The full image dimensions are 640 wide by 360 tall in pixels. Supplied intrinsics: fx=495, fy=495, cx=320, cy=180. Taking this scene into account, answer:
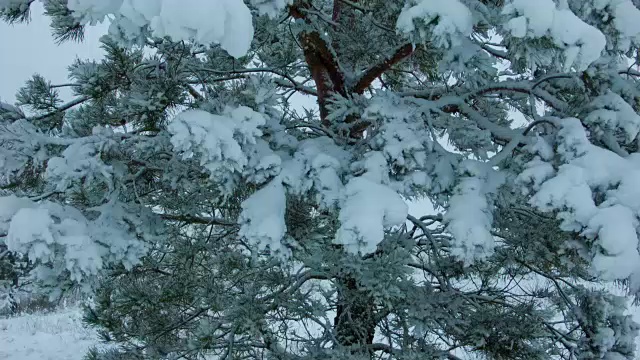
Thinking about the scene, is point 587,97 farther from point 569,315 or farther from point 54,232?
point 54,232

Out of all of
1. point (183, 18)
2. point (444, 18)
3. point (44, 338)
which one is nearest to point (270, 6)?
point (183, 18)

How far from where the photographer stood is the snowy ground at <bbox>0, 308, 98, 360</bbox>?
775 cm

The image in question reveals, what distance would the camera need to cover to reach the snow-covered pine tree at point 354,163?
4.92ft

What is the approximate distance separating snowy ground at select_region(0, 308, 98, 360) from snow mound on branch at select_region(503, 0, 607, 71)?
708 cm

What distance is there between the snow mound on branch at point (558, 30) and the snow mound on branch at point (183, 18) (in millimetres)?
755

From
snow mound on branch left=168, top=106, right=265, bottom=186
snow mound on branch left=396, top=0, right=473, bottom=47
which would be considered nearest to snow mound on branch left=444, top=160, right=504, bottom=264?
snow mound on branch left=396, top=0, right=473, bottom=47

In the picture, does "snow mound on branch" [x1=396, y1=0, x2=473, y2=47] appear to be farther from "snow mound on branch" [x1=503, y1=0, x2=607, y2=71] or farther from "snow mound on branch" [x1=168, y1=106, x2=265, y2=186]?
"snow mound on branch" [x1=168, y1=106, x2=265, y2=186]

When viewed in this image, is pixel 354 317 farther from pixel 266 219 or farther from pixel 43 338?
pixel 43 338

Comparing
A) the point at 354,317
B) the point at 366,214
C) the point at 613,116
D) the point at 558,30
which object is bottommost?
the point at 366,214

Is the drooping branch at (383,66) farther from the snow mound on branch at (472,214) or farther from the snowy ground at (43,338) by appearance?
the snowy ground at (43,338)

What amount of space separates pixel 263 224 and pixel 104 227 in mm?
675

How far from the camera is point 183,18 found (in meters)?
1.21

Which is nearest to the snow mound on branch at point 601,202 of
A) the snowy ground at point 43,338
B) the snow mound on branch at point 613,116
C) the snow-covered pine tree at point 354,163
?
the snow-covered pine tree at point 354,163

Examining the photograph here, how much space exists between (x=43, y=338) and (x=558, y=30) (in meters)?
9.74
